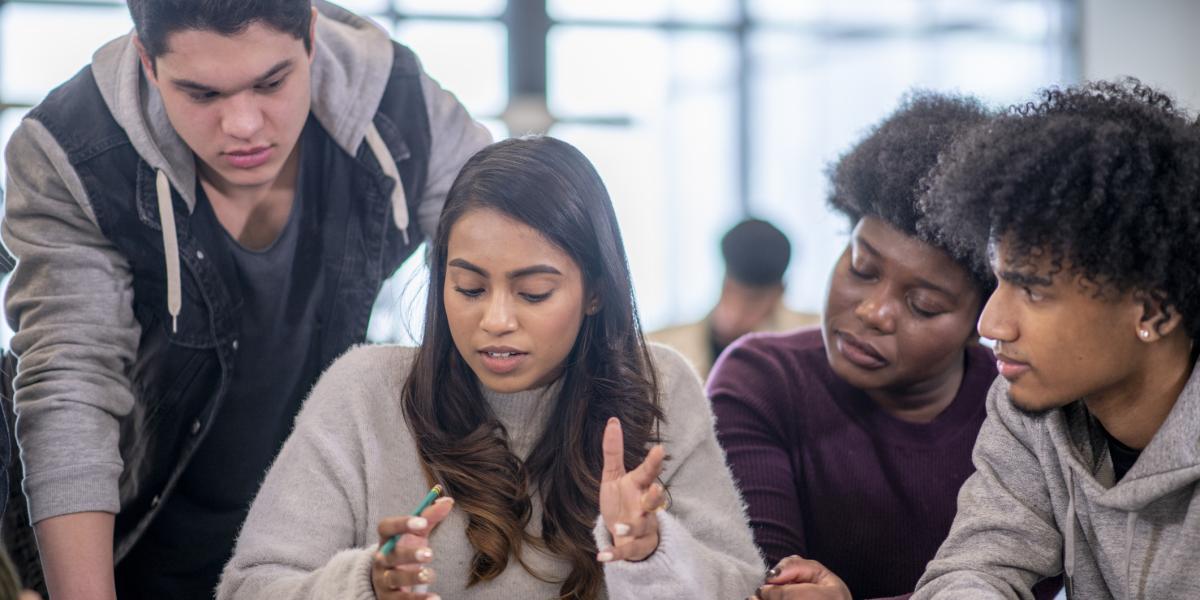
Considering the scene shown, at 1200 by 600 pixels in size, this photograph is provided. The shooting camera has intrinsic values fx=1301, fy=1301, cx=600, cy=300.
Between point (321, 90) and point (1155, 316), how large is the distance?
1273mm

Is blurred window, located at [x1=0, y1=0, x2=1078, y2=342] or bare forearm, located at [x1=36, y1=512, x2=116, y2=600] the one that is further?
blurred window, located at [x1=0, y1=0, x2=1078, y2=342]

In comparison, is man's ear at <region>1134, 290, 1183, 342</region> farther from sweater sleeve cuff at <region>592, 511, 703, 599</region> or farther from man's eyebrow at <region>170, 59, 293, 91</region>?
man's eyebrow at <region>170, 59, 293, 91</region>

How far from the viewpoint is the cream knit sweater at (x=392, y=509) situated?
1.52 metres

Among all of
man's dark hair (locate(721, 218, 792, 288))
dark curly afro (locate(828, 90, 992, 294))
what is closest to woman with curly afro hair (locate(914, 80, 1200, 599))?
dark curly afro (locate(828, 90, 992, 294))

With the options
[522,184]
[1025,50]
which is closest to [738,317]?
[522,184]

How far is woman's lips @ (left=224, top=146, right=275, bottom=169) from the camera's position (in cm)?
187

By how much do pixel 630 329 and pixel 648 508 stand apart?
0.36 metres

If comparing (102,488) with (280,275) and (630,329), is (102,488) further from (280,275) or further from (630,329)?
(630,329)

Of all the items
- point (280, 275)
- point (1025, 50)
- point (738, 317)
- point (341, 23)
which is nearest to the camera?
point (280, 275)

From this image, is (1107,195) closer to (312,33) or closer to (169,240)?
(312,33)

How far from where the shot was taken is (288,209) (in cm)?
208

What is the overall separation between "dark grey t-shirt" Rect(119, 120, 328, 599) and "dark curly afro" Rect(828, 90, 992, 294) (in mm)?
853

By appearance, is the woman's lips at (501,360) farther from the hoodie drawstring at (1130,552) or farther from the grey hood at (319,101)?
the hoodie drawstring at (1130,552)

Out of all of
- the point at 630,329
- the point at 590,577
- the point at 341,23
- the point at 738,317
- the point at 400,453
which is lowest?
the point at 738,317
